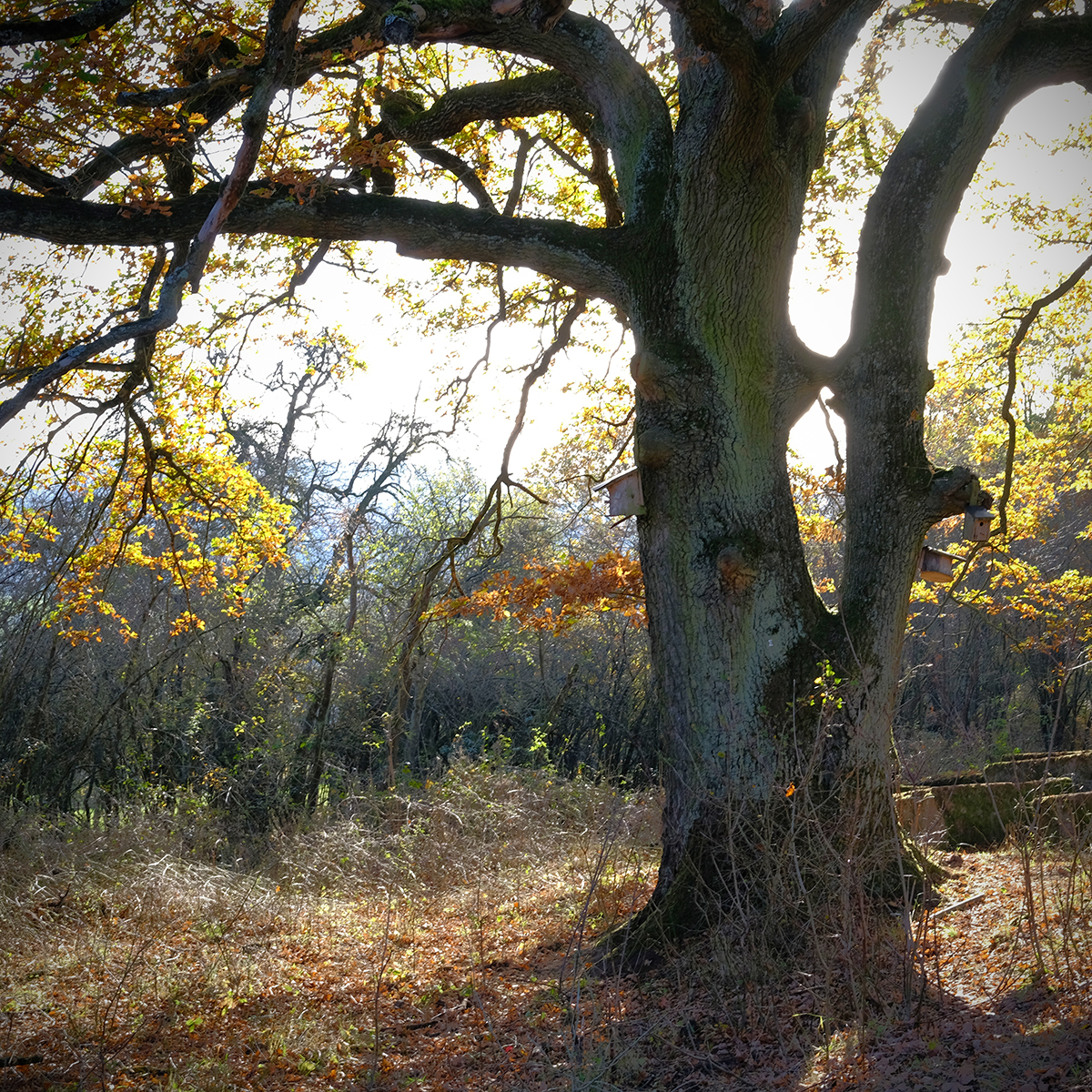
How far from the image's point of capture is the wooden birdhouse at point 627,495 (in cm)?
606

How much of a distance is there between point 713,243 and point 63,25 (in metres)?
3.96

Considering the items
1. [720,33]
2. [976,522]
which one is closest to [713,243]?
[720,33]

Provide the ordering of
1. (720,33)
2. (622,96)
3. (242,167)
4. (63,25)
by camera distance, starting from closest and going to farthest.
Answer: (63,25), (242,167), (720,33), (622,96)

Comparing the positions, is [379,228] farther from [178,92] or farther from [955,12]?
[955,12]

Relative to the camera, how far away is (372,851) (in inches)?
360

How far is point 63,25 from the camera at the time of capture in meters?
4.09

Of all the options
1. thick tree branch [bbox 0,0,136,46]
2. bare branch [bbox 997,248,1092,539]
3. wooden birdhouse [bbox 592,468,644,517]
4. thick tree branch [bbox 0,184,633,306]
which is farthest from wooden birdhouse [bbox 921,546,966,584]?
thick tree branch [bbox 0,0,136,46]

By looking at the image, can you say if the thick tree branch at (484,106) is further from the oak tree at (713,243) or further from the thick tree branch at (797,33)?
the thick tree branch at (797,33)

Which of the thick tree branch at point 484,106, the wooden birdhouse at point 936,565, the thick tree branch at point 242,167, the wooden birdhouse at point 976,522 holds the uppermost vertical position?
the thick tree branch at point 484,106

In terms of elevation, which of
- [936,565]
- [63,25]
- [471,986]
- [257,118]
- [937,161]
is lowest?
[471,986]

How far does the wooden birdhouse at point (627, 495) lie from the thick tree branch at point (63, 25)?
3.79 metres

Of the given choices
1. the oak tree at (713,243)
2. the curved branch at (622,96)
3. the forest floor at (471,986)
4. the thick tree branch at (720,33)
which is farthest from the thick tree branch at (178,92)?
the forest floor at (471,986)

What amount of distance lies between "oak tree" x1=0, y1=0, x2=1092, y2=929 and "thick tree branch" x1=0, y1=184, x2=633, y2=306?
16mm

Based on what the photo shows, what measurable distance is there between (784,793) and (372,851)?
590 cm
